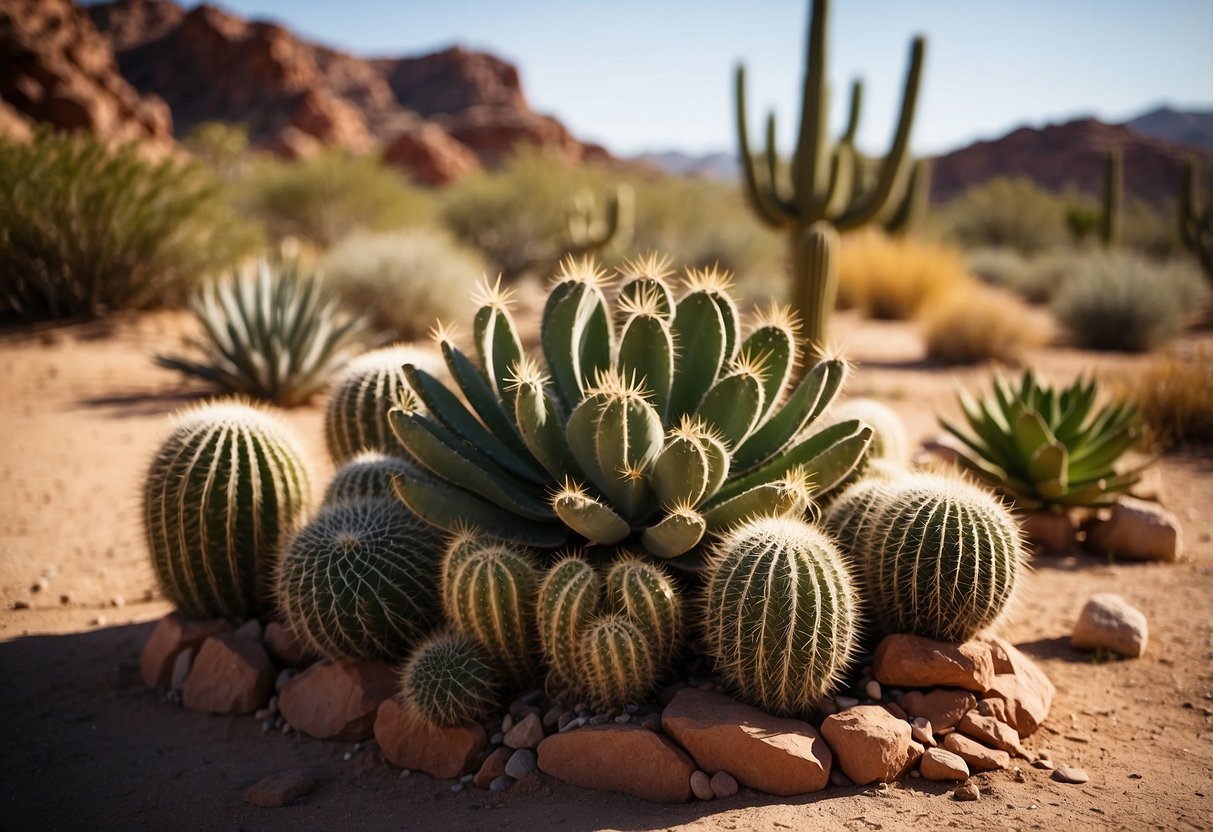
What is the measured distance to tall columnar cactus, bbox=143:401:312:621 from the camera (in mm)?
3855

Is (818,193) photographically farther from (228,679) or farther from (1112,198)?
(1112,198)

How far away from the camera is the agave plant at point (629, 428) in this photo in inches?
123

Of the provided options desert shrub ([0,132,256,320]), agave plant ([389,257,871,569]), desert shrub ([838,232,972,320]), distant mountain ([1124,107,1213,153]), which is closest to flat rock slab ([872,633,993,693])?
agave plant ([389,257,871,569])

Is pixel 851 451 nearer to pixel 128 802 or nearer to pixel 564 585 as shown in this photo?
pixel 564 585

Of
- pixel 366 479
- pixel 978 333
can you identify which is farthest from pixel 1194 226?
pixel 366 479

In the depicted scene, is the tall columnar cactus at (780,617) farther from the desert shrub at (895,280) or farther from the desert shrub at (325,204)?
the desert shrub at (325,204)

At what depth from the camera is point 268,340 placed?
8.55 metres

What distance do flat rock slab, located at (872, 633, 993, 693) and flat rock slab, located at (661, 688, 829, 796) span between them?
0.29 meters

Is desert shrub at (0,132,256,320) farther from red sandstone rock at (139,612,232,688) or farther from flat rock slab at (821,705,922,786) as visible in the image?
flat rock slab at (821,705,922,786)

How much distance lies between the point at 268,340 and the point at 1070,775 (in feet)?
25.1

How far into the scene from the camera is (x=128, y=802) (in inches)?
120

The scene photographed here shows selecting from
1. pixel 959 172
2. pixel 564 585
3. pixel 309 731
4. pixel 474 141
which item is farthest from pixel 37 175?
pixel 959 172

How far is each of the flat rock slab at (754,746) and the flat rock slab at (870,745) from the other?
0.15 ft

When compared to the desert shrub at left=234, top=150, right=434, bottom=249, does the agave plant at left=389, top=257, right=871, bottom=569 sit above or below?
below
